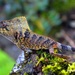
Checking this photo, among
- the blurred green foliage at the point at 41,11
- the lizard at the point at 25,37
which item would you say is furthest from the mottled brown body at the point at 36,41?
the blurred green foliage at the point at 41,11

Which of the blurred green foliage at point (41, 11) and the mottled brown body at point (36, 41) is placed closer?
the mottled brown body at point (36, 41)

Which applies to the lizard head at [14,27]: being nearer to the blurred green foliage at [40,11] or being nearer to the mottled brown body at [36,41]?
the mottled brown body at [36,41]

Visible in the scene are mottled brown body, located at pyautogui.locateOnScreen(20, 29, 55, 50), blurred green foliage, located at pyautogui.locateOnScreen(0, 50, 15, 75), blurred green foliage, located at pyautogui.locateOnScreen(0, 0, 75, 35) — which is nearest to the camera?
mottled brown body, located at pyautogui.locateOnScreen(20, 29, 55, 50)

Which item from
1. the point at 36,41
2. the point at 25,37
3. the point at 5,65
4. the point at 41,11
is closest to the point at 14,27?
the point at 25,37

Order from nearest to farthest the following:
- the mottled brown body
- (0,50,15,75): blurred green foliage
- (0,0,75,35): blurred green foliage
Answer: the mottled brown body → (0,50,15,75): blurred green foliage → (0,0,75,35): blurred green foliage

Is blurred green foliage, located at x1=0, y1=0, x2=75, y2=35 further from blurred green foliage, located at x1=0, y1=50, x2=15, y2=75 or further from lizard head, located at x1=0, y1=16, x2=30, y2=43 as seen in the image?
lizard head, located at x1=0, y1=16, x2=30, y2=43

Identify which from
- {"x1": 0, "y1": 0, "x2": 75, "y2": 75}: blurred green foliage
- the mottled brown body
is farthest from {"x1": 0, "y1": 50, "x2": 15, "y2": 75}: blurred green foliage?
the mottled brown body

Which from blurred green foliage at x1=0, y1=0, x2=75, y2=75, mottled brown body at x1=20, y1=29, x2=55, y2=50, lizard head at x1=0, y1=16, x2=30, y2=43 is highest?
blurred green foliage at x1=0, y1=0, x2=75, y2=75

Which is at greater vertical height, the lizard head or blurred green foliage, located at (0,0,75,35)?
blurred green foliage, located at (0,0,75,35)

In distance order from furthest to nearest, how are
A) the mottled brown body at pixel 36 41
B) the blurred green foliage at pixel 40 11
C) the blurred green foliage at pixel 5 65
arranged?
1. the blurred green foliage at pixel 40 11
2. the blurred green foliage at pixel 5 65
3. the mottled brown body at pixel 36 41
